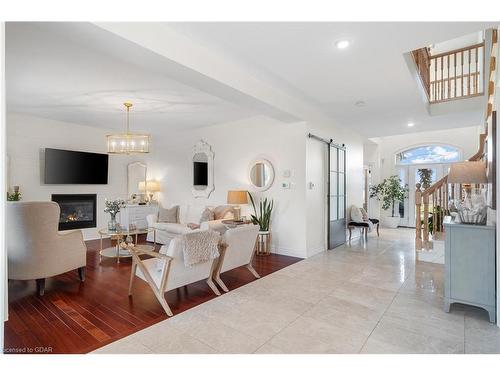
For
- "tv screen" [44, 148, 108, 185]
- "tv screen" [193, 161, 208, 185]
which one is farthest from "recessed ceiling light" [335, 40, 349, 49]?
"tv screen" [44, 148, 108, 185]

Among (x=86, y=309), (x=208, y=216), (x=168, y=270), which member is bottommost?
(x=86, y=309)

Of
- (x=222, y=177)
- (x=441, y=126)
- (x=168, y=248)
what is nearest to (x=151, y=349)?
(x=168, y=248)

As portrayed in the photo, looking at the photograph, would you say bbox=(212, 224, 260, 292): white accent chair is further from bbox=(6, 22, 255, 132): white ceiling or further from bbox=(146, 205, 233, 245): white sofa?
bbox=(6, 22, 255, 132): white ceiling

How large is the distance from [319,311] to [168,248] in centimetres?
163

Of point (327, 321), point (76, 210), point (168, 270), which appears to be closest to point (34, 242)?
point (168, 270)

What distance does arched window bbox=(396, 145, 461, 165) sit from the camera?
7.87m

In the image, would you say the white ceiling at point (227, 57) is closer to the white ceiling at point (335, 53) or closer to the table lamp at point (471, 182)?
the white ceiling at point (335, 53)

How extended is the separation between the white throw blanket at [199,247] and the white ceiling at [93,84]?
1.72m

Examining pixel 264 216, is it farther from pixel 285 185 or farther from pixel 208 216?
pixel 208 216

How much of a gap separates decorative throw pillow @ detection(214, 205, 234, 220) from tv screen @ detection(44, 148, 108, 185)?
3121 millimetres

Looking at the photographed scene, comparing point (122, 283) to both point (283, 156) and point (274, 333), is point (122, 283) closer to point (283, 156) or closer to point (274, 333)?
point (274, 333)

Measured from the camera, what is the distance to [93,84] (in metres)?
3.85

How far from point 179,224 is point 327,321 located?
407cm

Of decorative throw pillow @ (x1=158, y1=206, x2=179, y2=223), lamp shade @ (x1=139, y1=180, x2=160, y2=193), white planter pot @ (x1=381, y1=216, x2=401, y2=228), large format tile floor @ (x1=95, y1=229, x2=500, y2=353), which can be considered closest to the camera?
large format tile floor @ (x1=95, y1=229, x2=500, y2=353)
